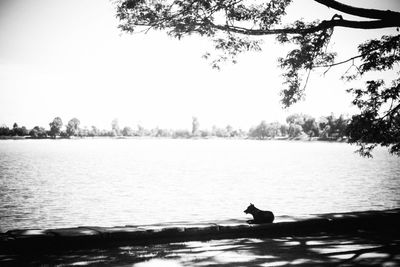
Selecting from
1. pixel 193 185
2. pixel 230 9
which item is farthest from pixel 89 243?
pixel 193 185

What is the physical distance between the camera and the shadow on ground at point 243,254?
5.70 metres

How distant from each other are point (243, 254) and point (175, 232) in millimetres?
1734

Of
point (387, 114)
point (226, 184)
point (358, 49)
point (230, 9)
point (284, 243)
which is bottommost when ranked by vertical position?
point (226, 184)

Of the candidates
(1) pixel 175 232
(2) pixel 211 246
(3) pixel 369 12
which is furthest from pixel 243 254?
(3) pixel 369 12

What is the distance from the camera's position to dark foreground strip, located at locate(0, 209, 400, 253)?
6219 millimetres

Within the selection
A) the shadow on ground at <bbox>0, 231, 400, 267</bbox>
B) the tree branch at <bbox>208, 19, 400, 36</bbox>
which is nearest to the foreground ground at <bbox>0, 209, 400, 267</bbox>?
the shadow on ground at <bbox>0, 231, 400, 267</bbox>

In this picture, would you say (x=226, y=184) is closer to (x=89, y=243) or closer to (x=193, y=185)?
(x=193, y=185)

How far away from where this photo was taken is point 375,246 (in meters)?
6.81

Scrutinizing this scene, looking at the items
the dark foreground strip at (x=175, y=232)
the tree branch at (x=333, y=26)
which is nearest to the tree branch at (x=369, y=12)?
the tree branch at (x=333, y=26)

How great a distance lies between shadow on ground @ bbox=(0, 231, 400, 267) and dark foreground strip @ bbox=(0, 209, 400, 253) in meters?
0.21

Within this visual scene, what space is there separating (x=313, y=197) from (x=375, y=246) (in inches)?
903

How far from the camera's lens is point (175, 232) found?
7277mm

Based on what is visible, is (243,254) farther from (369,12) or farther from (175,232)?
(369,12)

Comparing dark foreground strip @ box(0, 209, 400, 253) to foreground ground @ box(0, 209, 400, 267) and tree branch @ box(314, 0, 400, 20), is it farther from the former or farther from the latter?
tree branch @ box(314, 0, 400, 20)
